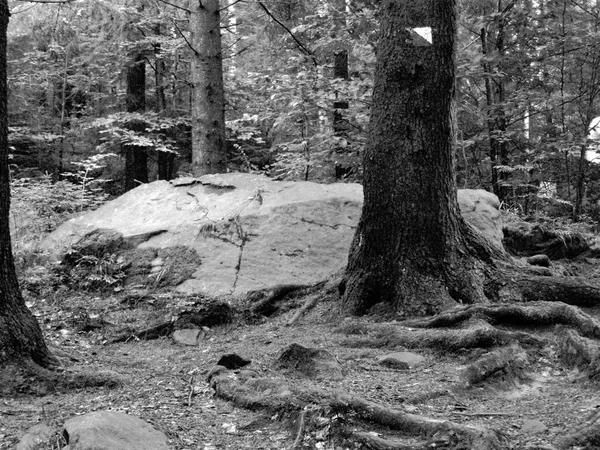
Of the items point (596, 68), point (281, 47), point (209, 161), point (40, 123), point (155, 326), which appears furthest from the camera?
point (40, 123)

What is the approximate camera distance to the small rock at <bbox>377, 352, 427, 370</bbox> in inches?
162

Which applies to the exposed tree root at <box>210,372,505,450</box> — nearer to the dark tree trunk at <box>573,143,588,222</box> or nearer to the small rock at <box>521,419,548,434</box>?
the small rock at <box>521,419,548,434</box>

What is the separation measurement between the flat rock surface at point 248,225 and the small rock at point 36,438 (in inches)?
161

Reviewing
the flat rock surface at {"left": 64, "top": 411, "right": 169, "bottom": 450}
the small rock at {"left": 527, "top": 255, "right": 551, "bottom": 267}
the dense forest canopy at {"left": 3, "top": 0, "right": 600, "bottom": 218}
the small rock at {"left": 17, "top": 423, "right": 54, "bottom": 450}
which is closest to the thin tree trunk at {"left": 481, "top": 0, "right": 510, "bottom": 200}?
the dense forest canopy at {"left": 3, "top": 0, "right": 600, "bottom": 218}

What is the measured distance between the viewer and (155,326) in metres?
6.16

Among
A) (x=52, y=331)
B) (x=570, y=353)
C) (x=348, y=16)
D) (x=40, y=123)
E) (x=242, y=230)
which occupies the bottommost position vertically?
(x=52, y=331)

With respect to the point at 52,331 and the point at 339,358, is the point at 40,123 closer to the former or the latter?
the point at 52,331

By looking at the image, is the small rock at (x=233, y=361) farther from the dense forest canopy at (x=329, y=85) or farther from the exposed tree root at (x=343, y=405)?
the dense forest canopy at (x=329, y=85)

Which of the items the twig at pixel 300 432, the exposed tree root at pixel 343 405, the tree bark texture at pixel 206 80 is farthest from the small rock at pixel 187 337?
the tree bark texture at pixel 206 80

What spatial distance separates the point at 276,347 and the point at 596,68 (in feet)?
29.9

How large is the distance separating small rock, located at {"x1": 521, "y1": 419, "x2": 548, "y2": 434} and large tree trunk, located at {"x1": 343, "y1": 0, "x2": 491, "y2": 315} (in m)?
2.38

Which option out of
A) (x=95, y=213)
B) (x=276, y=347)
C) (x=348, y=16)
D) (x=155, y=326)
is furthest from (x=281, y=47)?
(x=276, y=347)

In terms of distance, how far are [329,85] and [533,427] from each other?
830 centimetres

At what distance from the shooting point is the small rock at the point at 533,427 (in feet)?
9.02
